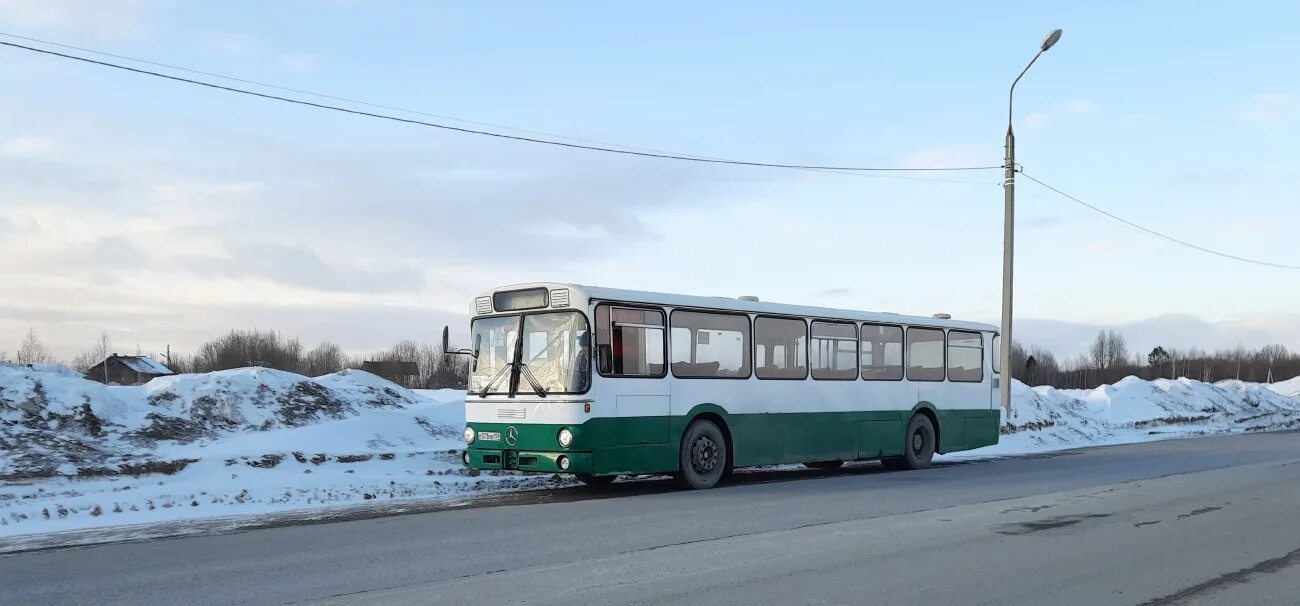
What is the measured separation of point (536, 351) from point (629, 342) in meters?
1.27

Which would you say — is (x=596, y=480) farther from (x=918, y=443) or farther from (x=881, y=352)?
(x=918, y=443)

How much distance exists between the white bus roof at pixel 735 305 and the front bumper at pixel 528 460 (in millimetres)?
2131

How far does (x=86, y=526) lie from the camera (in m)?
11.5

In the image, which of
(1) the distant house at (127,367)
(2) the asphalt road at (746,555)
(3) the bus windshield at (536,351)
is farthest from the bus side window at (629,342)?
(1) the distant house at (127,367)

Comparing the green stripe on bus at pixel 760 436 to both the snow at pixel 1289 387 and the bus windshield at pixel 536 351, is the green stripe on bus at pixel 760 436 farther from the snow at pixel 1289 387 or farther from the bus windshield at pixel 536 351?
the snow at pixel 1289 387

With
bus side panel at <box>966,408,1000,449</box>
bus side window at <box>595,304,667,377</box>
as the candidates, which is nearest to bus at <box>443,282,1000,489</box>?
bus side window at <box>595,304,667,377</box>

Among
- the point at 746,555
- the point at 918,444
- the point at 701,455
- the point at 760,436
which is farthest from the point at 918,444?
the point at 746,555

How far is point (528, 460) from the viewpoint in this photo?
1406 cm

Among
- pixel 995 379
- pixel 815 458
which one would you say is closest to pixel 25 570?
pixel 815 458

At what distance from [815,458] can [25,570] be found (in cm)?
1176

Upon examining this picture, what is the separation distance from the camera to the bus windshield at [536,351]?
1386 centimetres

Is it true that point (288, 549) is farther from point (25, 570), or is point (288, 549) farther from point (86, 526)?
point (86, 526)

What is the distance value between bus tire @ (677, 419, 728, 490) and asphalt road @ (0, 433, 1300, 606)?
0.97 meters

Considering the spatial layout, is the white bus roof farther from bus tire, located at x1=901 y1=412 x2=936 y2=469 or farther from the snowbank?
the snowbank
